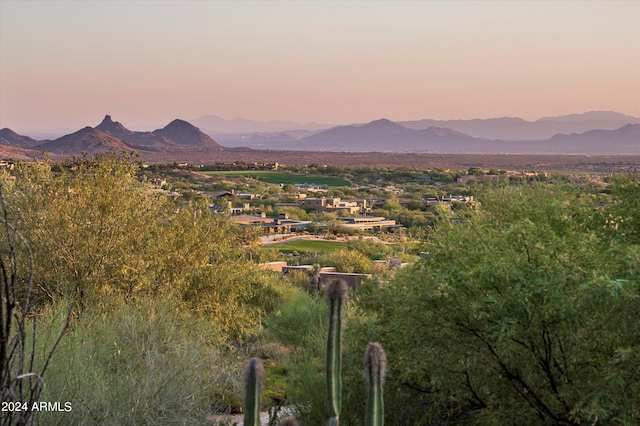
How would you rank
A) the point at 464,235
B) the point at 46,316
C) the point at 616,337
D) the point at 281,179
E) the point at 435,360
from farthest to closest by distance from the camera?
1. the point at 281,179
2. the point at 46,316
3. the point at 464,235
4. the point at 435,360
5. the point at 616,337

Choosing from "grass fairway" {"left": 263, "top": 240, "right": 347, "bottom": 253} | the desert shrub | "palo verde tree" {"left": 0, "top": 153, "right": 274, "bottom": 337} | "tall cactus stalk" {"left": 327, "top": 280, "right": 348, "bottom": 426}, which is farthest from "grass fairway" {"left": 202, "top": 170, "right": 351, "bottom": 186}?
"tall cactus stalk" {"left": 327, "top": 280, "right": 348, "bottom": 426}

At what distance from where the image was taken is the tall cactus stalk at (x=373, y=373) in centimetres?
503

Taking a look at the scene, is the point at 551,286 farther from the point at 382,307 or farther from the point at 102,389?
the point at 102,389

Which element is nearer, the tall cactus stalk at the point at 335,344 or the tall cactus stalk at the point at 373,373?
the tall cactus stalk at the point at 373,373

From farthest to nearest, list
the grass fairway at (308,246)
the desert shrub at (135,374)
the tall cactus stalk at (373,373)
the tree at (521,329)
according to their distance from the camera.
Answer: the grass fairway at (308,246), the desert shrub at (135,374), the tree at (521,329), the tall cactus stalk at (373,373)

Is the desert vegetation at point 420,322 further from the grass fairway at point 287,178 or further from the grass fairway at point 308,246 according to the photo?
the grass fairway at point 287,178

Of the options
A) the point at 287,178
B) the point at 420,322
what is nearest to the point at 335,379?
the point at 420,322

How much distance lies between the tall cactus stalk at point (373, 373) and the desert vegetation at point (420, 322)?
2.09ft

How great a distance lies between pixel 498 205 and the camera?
46.5 ft

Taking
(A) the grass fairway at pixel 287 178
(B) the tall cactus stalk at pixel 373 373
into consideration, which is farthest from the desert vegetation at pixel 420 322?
(A) the grass fairway at pixel 287 178

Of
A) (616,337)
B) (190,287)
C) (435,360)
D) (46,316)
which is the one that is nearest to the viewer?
(616,337)

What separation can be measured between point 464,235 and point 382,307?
5.68 feet

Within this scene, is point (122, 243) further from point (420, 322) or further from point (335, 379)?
point (335, 379)

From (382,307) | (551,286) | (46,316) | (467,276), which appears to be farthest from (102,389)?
(551,286)
